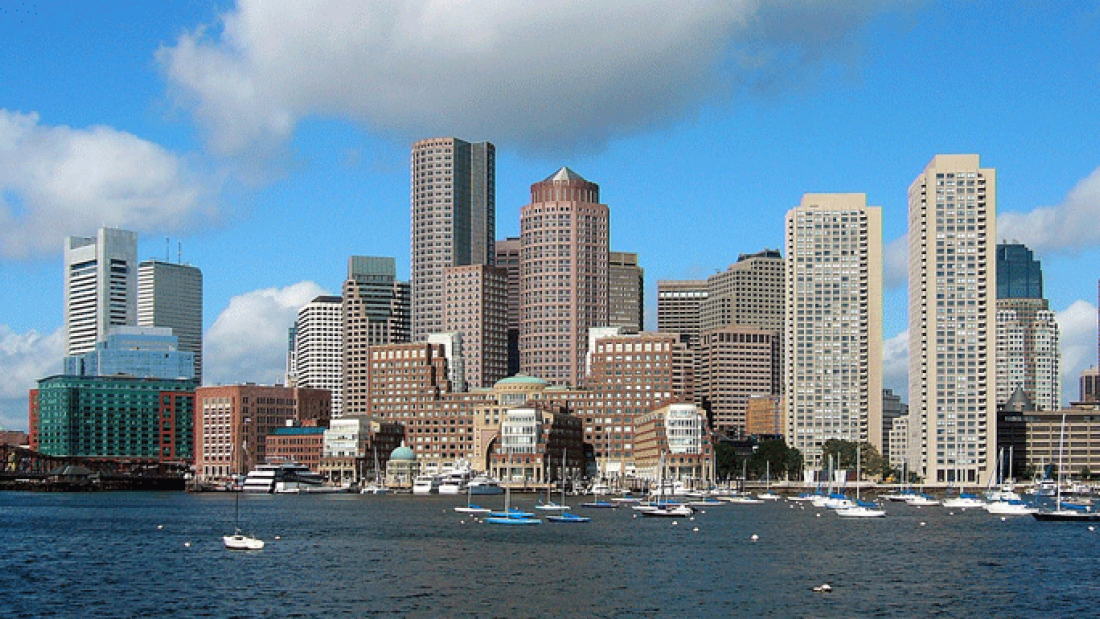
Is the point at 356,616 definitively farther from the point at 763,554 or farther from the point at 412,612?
the point at 763,554

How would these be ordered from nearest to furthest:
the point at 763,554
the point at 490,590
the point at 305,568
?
the point at 490,590 < the point at 305,568 < the point at 763,554

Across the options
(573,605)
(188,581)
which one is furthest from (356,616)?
(188,581)

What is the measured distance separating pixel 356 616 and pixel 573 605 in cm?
1626

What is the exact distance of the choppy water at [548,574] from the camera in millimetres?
105500

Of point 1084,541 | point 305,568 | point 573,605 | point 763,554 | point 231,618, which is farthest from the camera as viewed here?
point 1084,541

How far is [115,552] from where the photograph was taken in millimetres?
152250

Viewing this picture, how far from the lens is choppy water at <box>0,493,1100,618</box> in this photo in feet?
346

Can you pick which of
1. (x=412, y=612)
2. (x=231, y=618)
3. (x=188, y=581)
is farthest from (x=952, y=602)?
(x=188, y=581)

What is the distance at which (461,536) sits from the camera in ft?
570

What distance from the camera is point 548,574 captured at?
5005 inches

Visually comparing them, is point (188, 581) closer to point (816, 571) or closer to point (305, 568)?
point (305, 568)

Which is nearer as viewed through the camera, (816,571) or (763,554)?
(816,571)

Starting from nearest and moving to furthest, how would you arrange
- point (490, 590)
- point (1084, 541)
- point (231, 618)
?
1. point (231, 618)
2. point (490, 590)
3. point (1084, 541)

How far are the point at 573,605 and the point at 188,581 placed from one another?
112 feet
